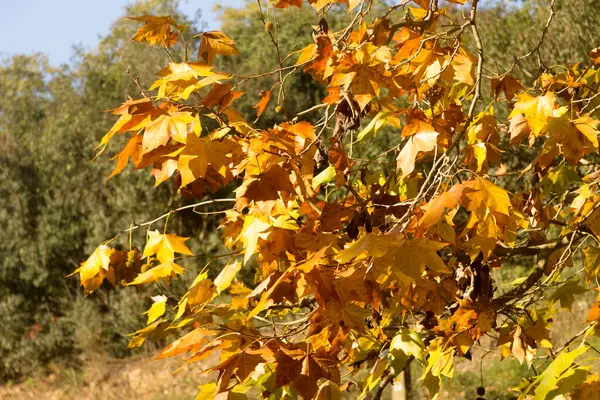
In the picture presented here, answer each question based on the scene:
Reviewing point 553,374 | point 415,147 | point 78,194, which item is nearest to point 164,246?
point 415,147

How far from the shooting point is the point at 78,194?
11.1 metres

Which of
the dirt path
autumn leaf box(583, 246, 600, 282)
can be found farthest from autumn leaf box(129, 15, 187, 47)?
the dirt path

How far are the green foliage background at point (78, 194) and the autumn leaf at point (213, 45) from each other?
692 cm

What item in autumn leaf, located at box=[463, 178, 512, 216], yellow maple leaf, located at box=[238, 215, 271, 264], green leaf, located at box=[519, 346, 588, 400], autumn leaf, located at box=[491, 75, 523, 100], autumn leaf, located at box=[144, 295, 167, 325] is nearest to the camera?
green leaf, located at box=[519, 346, 588, 400]

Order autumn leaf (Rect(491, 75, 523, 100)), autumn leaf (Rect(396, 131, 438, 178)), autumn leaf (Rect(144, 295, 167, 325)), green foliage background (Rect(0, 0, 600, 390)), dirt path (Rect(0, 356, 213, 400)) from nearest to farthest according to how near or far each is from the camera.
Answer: autumn leaf (Rect(396, 131, 438, 178)), autumn leaf (Rect(144, 295, 167, 325)), autumn leaf (Rect(491, 75, 523, 100)), dirt path (Rect(0, 356, 213, 400)), green foliage background (Rect(0, 0, 600, 390))

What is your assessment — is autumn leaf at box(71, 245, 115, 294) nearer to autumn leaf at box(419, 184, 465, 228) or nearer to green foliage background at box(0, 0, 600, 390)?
autumn leaf at box(419, 184, 465, 228)

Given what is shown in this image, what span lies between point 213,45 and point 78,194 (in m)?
9.81

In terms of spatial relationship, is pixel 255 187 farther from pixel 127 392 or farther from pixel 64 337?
pixel 64 337

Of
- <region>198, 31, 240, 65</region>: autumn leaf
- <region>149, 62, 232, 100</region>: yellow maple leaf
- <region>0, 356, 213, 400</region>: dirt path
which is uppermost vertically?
<region>198, 31, 240, 65</region>: autumn leaf

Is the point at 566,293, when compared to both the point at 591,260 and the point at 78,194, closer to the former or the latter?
the point at 591,260

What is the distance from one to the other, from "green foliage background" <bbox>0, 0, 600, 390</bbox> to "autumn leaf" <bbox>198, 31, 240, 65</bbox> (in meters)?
→ 6.92

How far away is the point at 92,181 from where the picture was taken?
1111 centimetres

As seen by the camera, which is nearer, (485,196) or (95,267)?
(485,196)

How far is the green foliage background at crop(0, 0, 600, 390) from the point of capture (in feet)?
31.2
